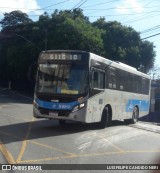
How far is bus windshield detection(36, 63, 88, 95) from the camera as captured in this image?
1555 cm

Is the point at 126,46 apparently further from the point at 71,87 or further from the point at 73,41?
the point at 71,87

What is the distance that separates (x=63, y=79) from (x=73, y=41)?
31.5 metres

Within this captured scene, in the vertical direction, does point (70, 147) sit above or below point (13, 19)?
below

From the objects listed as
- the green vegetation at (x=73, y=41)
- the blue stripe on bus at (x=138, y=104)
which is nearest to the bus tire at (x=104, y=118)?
the blue stripe on bus at (x=138, y=104)

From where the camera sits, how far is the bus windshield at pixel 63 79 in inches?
612

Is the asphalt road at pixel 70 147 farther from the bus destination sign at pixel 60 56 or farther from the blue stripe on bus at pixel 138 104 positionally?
the blue stripe on bus at pixel 138 104

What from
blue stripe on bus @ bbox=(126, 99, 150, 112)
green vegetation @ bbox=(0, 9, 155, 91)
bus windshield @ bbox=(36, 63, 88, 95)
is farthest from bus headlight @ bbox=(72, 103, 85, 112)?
green vegetation @ bbox=(0, 9, 155, 91)

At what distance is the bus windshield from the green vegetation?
29.4 m

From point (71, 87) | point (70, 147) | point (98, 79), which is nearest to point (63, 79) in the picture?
point (71, 87)

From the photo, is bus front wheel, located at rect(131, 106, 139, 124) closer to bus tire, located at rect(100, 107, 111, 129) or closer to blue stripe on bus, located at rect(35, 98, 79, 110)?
bus tire, located at rect(100, 107, 111, 129)

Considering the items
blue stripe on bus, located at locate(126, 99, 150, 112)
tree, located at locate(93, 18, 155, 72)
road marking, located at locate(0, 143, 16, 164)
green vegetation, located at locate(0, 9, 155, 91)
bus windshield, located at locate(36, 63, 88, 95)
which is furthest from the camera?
tree, located at locate(93, 18, 155, 72)

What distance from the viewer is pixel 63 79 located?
617 inches

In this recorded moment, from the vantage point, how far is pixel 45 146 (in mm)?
11680

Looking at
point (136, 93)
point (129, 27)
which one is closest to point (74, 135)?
point (136, 93)
